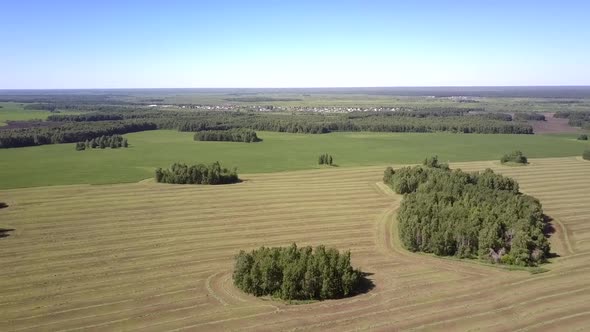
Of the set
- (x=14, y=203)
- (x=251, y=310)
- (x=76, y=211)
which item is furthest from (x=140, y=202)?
(x=251, y=310)

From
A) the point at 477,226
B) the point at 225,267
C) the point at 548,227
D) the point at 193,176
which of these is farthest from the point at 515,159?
the point at 225,267

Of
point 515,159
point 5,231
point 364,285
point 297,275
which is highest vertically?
point 515,159

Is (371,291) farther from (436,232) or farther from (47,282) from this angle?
(47,282)

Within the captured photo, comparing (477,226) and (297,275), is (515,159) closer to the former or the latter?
(477,226)

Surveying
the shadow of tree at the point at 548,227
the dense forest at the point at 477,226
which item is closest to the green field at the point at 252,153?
the dense forest at the point at 477,226

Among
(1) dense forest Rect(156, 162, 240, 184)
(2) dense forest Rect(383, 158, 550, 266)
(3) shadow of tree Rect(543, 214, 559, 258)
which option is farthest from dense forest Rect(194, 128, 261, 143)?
(3) shadow of tree Rect(543, 214, 559, 258)

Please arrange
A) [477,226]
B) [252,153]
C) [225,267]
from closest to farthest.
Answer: [225,267] → [477,226] → [252,153]

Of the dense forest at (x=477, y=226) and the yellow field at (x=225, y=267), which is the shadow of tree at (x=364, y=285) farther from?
the dense forest at (x=477, y=226)
